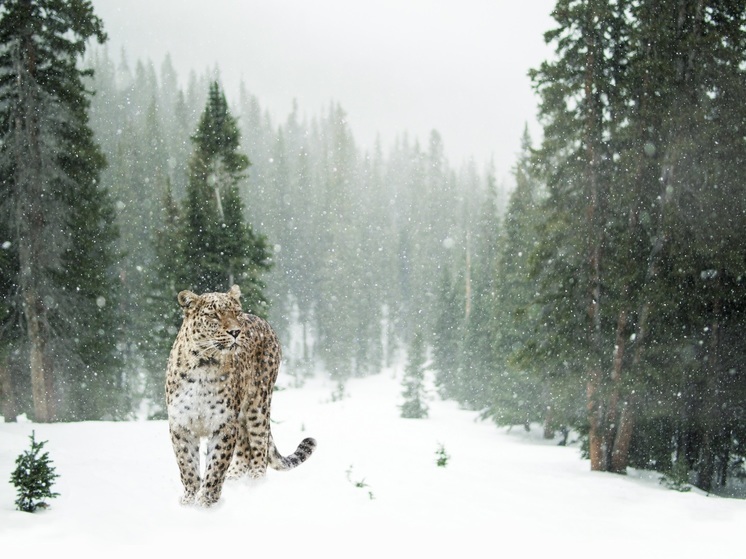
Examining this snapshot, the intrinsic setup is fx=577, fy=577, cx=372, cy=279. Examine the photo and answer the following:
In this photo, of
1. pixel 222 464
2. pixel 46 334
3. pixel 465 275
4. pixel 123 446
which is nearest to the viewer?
pixel 222 464

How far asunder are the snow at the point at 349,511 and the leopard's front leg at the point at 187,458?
29 centimetres

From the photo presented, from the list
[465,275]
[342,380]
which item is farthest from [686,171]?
[465,275]

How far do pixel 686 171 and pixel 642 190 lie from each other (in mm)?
1184

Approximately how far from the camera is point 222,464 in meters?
6.08

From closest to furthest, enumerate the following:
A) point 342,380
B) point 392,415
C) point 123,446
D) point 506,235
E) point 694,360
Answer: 1. point 123,446
2. point 694,360
3. point 506,235
4. point 392,415
5. point 342,380

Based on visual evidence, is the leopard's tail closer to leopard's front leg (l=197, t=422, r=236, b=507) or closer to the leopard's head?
leopard's front leg (l=197, t=422, r=236, b=507)

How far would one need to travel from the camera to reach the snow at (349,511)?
5.27m

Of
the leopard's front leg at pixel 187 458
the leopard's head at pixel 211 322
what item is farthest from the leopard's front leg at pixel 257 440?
the leopard's head at pixel 211 322

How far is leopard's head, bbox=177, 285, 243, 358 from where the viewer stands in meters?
5.55

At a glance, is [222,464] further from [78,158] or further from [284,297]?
[284,297]

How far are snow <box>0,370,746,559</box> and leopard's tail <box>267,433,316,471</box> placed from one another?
0.14m

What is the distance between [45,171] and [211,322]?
1344 cm

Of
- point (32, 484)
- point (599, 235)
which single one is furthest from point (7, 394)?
point (599, 235)

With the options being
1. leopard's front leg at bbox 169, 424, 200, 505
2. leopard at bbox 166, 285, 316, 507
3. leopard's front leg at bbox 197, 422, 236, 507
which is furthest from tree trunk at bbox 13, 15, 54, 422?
leopard's front leg at bbox 197, 422, 236, 507
